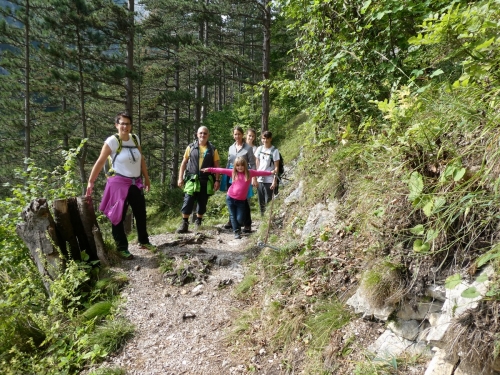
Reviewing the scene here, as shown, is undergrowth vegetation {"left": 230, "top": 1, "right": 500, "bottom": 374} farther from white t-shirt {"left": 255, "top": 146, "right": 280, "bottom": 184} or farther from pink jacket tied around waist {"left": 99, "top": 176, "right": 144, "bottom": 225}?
white t-shirt {"left": 255, "top": 146, "right": 280, "bottom": 184}

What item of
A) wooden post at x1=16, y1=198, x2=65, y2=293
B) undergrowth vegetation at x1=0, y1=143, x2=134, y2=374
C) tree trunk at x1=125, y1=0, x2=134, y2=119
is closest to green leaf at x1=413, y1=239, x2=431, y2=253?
undergrowth vegetation at x1=0, y1=143, x2=134, y2=374

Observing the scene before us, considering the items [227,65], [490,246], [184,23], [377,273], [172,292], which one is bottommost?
[172,292]

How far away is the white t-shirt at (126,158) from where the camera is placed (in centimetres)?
422

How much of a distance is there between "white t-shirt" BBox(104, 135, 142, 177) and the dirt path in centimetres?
138

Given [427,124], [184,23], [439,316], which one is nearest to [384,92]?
[427,124]

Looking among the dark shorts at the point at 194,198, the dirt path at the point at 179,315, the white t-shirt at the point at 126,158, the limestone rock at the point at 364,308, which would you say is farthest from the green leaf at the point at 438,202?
the dark shorts at the point at 194,198

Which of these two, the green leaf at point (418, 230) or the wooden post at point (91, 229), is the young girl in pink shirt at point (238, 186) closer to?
the wooden post at point (91, 229)

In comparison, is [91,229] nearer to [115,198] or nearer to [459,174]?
[115,198]

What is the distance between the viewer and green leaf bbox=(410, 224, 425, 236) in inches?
77.1

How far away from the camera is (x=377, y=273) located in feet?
7.23

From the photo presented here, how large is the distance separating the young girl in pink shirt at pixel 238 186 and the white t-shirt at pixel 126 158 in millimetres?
1537

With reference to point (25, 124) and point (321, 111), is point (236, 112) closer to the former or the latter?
point (25, 124)

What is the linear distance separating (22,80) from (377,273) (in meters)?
15.9

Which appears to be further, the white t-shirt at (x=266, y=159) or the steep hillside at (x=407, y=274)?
the white t-shirt at (x=266, y=159)
